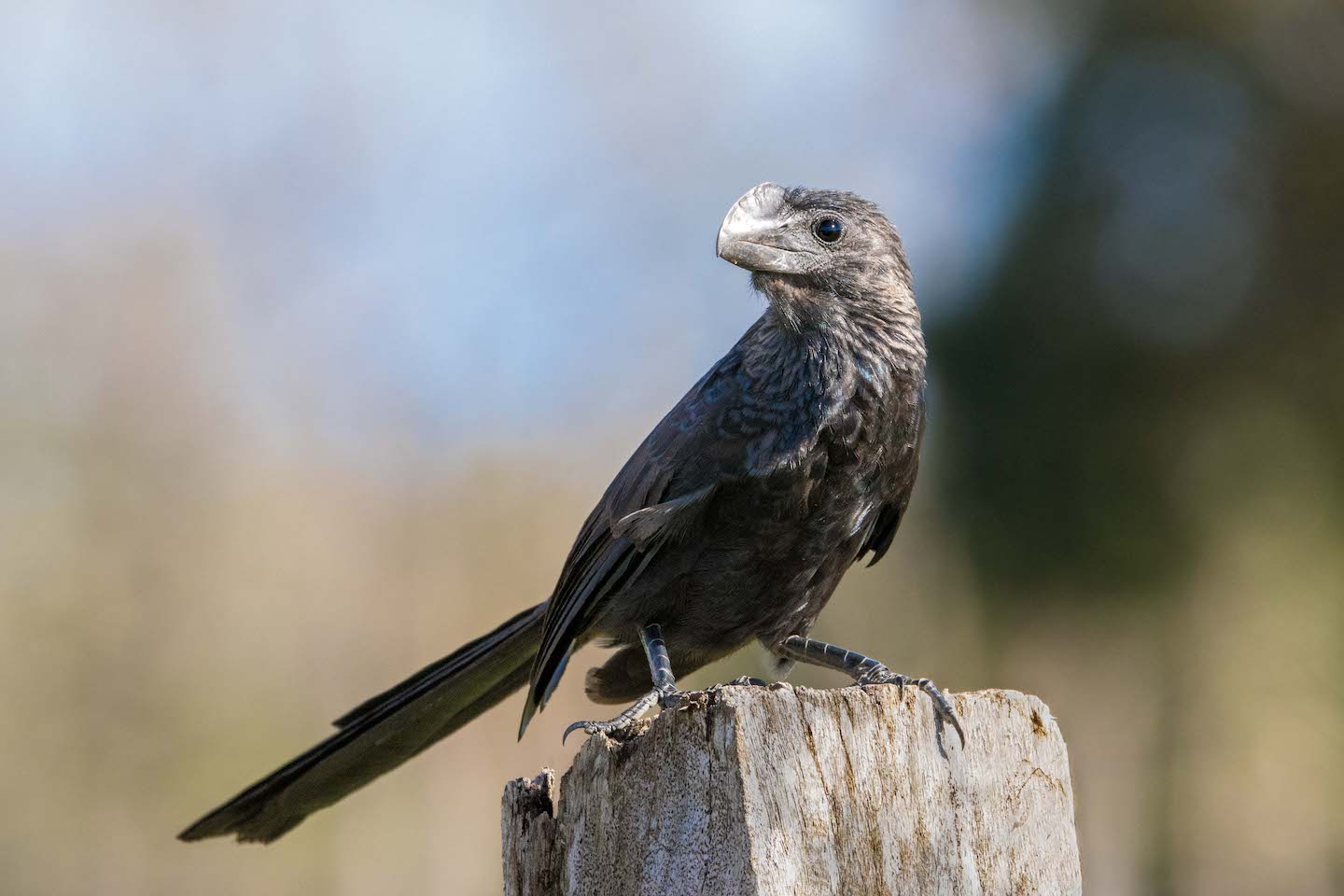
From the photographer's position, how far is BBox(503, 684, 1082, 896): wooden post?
190cm

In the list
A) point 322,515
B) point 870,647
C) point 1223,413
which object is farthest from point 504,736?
point 1223,413

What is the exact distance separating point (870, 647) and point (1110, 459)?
205 cm

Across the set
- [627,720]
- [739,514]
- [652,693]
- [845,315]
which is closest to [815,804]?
[627,720]

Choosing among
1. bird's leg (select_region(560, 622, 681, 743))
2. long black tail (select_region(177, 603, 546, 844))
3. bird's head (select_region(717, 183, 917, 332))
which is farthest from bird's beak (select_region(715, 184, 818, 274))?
long black tail (select_region(177, 603, 546, 844))

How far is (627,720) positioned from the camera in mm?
2508

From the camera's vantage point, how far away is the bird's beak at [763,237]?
10.3 ft

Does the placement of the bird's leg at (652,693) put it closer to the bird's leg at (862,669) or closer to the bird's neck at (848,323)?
the bird's leg at (862,669)

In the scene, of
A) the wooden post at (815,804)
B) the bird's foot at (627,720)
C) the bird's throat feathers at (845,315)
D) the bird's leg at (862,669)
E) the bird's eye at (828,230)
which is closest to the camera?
the wooden post at (815,804)

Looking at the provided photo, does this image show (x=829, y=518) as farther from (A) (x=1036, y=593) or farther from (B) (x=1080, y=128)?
(B) (x=1080, y=128)

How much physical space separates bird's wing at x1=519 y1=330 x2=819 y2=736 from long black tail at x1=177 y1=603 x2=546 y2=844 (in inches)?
8.9

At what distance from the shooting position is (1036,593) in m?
7.88

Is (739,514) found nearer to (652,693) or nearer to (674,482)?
(674,482)

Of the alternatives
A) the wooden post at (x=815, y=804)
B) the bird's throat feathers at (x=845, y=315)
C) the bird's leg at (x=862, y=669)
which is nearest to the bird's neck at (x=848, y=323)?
the bird's throat feathers at (x=845, y=315)

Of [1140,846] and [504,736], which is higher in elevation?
[504,736]
